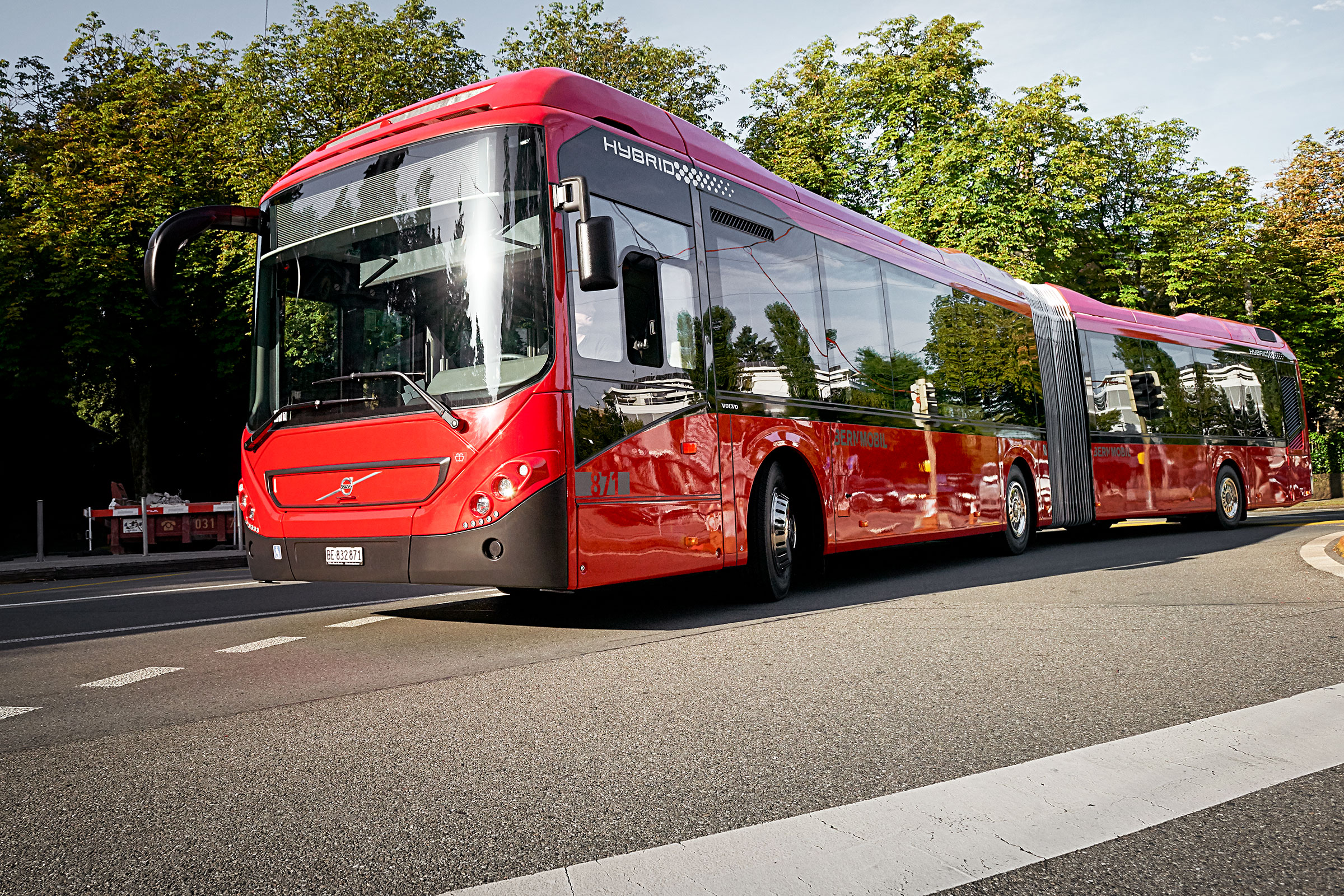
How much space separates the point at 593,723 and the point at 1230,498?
Result: 17.0 meters

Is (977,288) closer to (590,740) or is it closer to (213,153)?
(590,740)

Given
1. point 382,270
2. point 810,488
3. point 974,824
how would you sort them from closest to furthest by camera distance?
point 974,824 < point 382,270 < point 810,488

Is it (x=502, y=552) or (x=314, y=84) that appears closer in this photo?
(x=502, y=552)

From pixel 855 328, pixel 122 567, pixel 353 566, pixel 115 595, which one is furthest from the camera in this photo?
pixel 122 567

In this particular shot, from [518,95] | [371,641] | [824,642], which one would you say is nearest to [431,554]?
[371,641]

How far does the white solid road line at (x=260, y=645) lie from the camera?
21.8ft

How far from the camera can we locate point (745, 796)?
331 centimetres

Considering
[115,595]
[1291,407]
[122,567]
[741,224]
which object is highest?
[741,224]

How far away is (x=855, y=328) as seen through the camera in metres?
10.1

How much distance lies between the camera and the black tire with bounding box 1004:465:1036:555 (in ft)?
42.7

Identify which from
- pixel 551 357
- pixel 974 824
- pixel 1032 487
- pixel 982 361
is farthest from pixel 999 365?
pixel 974 824

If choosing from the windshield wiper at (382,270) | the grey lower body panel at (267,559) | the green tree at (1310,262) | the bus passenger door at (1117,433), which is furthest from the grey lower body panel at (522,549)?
the green tree at (1310,262)

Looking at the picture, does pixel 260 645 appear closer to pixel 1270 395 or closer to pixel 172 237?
pixel 172 237

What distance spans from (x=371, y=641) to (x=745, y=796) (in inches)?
165
